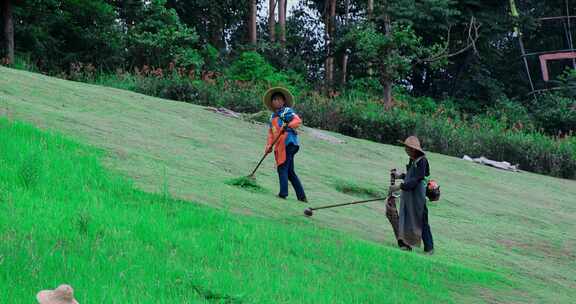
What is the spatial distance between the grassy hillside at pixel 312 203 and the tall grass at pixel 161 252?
31mm

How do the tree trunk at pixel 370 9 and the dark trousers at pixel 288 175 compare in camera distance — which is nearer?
the dark trousers at pixel 288 175

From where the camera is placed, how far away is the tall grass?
6203 mm

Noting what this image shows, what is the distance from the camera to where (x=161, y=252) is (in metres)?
7.27

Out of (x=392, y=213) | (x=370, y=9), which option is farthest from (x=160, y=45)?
(x=392, y=213)

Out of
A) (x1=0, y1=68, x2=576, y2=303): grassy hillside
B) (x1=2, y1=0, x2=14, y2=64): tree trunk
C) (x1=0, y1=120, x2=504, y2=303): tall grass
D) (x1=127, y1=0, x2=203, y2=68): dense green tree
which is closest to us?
(x1=0, y1=120, x2=504, y2=303): tall grass

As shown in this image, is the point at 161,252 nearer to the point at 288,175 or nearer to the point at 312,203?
the point at 288,175

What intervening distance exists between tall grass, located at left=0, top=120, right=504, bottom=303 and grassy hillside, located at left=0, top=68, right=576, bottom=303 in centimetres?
3

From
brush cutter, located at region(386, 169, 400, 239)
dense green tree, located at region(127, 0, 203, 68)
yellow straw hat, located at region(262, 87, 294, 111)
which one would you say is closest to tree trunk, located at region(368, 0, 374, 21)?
dense green tree, located at region(127, 0, 203, 68)

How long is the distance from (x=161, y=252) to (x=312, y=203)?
5.25 meters

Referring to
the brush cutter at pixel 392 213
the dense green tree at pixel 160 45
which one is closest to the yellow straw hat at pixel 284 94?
the brush cutter at pixel 392 213

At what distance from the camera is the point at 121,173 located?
33.7 ft

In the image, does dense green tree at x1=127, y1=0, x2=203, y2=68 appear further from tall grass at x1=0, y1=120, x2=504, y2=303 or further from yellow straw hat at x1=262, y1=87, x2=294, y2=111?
tall grass at x1=0, y1=120, x2=504, y2=303

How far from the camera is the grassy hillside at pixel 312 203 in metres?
7.82

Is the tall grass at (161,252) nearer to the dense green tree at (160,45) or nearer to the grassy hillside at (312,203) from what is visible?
the grassy hillside at (312,203)
